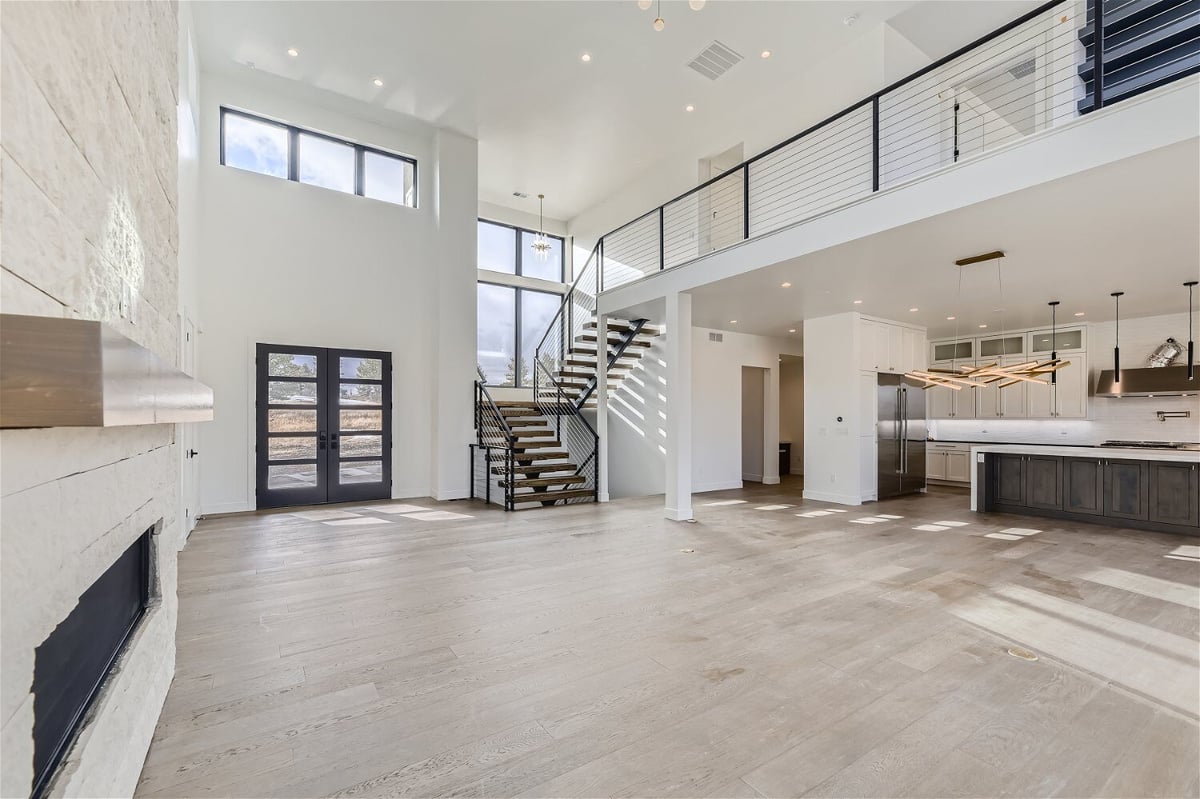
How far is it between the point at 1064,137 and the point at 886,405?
18.6 ft

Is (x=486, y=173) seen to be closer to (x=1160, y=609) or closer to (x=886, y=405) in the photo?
(x=886, y=405)

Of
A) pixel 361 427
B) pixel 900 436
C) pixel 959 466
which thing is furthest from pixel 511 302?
pixel 959 466

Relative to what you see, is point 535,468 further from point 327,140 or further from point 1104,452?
point 1104,452

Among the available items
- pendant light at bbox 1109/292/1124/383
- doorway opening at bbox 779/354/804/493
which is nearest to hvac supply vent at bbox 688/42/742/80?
pendant light at bbox 1109/292/1124/383

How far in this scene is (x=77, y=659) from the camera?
4.57ft

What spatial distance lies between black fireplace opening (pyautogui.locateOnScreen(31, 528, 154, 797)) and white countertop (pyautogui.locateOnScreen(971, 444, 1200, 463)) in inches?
375

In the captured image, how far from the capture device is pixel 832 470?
871 centimetres

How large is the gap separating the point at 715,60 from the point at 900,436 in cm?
658

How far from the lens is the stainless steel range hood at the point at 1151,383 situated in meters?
7.91

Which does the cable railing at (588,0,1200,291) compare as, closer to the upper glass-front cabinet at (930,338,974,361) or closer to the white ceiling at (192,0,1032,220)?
the white ceiling at (192,0,1032,220)

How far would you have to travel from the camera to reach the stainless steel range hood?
7.91 meters

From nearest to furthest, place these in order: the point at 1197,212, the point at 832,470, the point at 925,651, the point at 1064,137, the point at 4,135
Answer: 1. the point at 4,135
2. the point at 925,651
3. the point at 1064,137
4. the point at 1197,212
5. the point at 832,470

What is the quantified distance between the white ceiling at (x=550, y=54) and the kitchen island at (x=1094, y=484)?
5546mm

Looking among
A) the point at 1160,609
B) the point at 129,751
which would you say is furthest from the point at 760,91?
the point at 129,751
